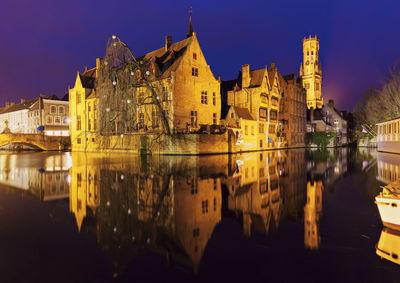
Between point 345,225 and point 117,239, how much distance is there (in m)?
5.39

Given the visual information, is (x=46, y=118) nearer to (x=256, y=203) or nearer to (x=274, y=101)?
(x=274, y=101)

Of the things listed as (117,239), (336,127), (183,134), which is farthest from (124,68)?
(336,127)

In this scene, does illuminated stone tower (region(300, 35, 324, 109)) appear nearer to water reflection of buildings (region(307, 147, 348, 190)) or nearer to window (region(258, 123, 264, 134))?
window (region(258, 123, 264, 134))

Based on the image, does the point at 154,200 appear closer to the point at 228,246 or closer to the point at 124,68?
the point at 228,246

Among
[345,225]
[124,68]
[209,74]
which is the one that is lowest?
[345,225]

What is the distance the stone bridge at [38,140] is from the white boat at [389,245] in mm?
55708

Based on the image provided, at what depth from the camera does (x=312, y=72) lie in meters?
126

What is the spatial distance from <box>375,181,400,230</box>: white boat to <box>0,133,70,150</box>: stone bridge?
55538mm

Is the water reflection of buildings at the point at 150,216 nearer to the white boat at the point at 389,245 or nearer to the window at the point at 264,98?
the white boat at the point at 389,245

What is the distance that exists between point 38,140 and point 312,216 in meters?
54.7

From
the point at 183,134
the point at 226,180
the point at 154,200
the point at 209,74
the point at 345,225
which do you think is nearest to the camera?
the point at 345,225

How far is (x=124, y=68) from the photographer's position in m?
26.8

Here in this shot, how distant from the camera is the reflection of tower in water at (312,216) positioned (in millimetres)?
5650

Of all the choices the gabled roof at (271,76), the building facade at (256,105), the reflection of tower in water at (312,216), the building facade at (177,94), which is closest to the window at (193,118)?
the building facade at (177,94)
